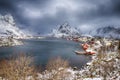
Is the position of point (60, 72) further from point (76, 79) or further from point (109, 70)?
point (109, 70)

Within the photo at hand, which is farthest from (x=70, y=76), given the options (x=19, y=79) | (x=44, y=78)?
(x=19, y=79)

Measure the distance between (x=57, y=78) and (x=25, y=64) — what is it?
13.1 meters

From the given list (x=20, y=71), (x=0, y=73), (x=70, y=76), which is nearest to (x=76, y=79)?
(x=70, y=76)

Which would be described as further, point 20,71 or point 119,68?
point 119,68

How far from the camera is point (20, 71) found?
231ft

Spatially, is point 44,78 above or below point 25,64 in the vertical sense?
below

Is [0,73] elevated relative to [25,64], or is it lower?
lower

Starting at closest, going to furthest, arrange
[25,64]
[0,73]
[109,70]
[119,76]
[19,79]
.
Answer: [19,79], [119,76], [25,64], [109,70], [0,73]

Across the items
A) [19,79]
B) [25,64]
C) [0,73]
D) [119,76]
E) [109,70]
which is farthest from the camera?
[0,73]

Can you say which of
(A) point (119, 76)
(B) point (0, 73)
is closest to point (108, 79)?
(A) point (119, 76)

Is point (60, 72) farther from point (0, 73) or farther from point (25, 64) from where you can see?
point (0, 73)

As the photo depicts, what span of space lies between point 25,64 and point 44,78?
905cm

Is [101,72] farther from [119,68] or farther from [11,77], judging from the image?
[11,77]

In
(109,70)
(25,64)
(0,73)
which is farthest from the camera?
(0,73)
